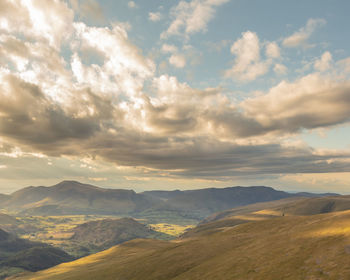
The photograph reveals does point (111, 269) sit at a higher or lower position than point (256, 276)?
lower

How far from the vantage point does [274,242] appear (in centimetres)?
9025

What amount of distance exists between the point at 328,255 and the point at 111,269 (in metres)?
106

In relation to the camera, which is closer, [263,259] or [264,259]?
[264,259]

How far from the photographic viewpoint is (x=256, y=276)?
217ft

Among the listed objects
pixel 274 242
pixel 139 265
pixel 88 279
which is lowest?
pixel 88 279

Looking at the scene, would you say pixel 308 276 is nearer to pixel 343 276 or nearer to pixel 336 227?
pixel 343 276

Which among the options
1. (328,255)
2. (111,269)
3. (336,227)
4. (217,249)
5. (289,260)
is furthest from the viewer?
(111,269)

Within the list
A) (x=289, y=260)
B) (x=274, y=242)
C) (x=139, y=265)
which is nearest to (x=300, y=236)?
(x=274, y=242)

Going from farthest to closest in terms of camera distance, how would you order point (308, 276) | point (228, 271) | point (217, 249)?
point (217, 249) < point (228, 271) < point (308, 276)

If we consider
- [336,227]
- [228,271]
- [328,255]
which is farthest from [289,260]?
[336,227]

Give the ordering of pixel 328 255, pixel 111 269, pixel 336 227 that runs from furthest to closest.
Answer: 1. pixel 111 269
2. pixel 336 227
3. pixel 328 255

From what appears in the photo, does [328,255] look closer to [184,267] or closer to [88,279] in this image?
[184,267]

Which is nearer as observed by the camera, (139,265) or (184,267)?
(184,267)

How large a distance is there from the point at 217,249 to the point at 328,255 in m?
55.0
